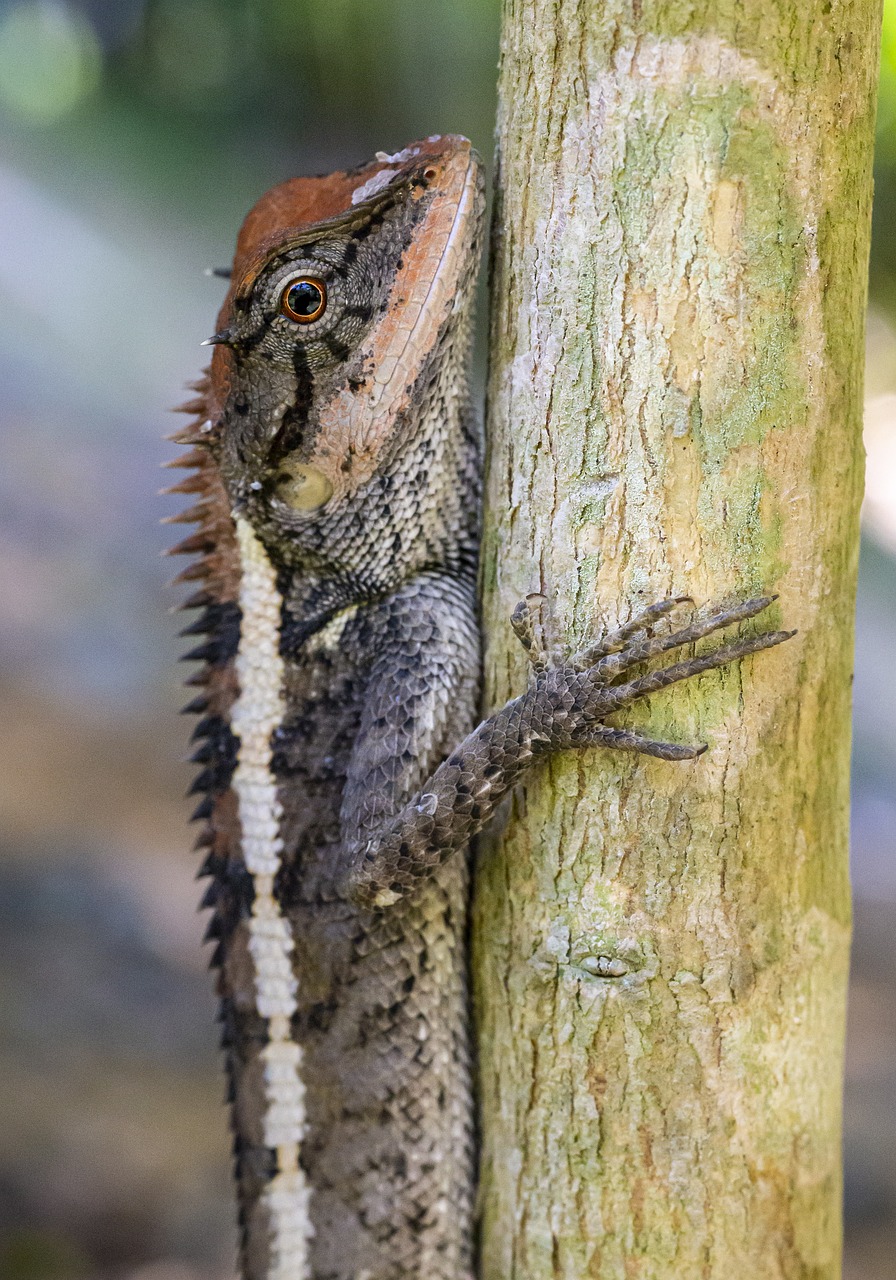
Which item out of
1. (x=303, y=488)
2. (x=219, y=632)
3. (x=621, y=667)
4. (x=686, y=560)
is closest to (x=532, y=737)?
(x=621, y=667)

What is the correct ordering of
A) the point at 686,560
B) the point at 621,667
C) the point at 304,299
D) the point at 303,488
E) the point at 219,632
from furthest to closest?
the point at 219,632 < the point at 303,488 < the point at 304,299 < the point at 621,667 < the point at 686,560

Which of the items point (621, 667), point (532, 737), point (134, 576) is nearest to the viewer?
point (621, 667)

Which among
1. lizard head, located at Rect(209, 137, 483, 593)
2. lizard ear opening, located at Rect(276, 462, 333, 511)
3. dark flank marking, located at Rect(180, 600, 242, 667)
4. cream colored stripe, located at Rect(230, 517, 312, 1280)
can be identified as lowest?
cream colored stripe, located at Rect(230, 517, 312, 1280)

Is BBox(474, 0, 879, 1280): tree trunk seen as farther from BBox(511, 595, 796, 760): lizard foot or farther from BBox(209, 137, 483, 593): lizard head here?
BBox(209, 137, 483, 593): lizard head

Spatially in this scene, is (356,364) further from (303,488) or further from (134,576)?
(134,576)

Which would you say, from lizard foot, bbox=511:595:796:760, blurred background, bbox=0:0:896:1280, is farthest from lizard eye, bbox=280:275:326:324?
blurred background, bbox=0:0:896:1280

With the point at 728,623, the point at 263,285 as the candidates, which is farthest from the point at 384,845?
the point at 263,285
